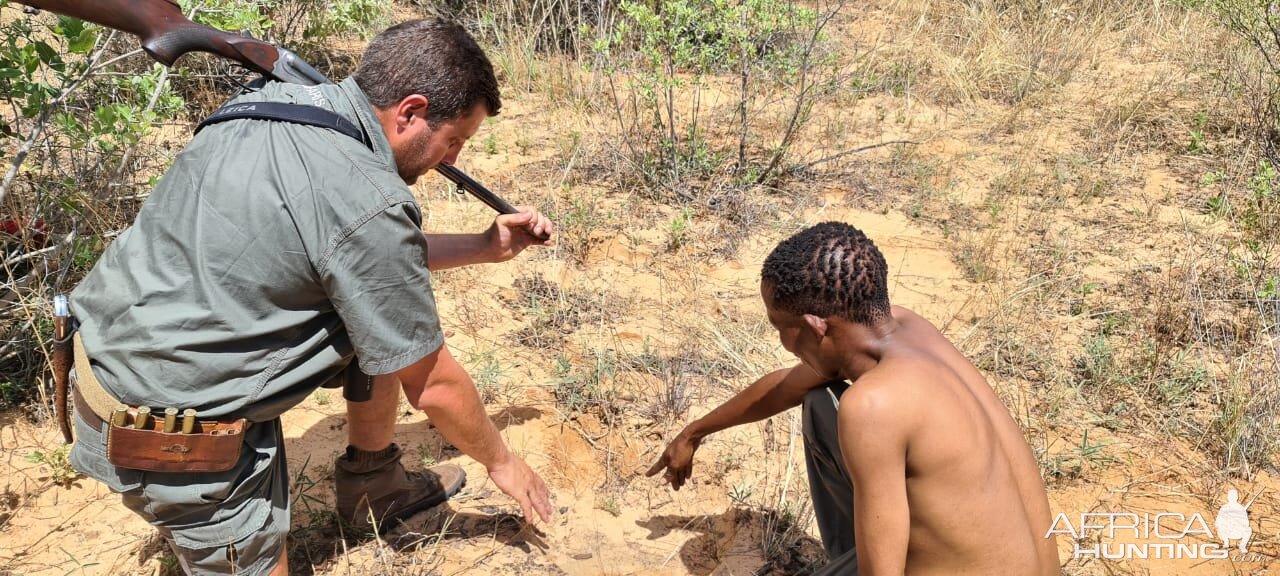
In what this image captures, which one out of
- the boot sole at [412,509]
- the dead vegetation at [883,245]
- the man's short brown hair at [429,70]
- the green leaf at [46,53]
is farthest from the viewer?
the dead vegetation at [883,245]

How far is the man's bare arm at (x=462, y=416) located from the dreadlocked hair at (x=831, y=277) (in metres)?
0.73

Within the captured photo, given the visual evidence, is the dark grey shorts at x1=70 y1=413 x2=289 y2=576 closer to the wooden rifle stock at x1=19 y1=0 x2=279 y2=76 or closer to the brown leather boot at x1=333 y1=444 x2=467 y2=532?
the brown leather boot at x1=333 y1=444 x2=467 y2=532

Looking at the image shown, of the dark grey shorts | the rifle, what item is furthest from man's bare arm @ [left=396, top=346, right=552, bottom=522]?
the rifle

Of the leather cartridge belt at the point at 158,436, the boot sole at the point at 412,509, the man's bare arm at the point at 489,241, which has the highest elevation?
the man's bare arm at the point at 489,241

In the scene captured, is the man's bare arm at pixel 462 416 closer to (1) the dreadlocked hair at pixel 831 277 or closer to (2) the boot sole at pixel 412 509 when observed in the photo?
(2) the boot sole at pixel 412 509

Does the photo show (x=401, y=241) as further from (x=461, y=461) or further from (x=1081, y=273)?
(x=1081, y=273)

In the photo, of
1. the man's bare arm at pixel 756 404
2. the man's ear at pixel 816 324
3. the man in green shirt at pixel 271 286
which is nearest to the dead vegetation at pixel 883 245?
the man's bare arm at pixel 756 404

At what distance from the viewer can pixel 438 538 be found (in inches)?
103

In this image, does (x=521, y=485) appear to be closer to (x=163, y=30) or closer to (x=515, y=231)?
(x=515, y=231)

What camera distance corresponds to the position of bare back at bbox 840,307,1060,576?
5.65 ft

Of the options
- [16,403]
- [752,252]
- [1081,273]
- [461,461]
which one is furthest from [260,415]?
[1081,273]

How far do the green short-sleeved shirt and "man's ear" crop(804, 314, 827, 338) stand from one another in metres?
0.77

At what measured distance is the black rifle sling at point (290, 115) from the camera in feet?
6.21

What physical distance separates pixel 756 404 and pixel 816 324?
0.53 metres
